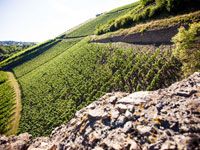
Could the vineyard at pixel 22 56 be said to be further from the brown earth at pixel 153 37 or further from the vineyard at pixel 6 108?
the brown earth at pixel 153 37

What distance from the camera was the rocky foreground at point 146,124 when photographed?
4.84 m

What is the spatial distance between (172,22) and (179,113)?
2172cm

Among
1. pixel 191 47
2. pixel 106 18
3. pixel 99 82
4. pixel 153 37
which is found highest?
pixel 106 18

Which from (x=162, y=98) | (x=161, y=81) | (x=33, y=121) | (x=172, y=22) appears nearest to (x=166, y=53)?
(x=161, y=81)

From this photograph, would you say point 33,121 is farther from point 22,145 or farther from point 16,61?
point 16,61

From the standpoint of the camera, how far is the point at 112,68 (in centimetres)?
2316

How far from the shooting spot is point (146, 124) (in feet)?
19.9

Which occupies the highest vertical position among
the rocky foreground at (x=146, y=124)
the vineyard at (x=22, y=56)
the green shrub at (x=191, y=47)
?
the vineyard at (x=22, y=56)

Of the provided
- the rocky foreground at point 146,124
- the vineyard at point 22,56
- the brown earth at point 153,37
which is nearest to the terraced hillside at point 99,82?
the brown earth at point 153,37

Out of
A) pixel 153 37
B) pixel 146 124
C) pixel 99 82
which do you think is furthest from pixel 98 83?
pixel 153 37

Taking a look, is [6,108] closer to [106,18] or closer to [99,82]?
[99,82]

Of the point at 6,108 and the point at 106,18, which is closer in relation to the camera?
the point at 6,108

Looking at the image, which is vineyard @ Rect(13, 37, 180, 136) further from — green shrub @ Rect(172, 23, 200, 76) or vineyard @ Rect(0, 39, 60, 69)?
vineyard @ Rect(0, 39, 60, 69)

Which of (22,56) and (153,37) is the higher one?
(22,56)
